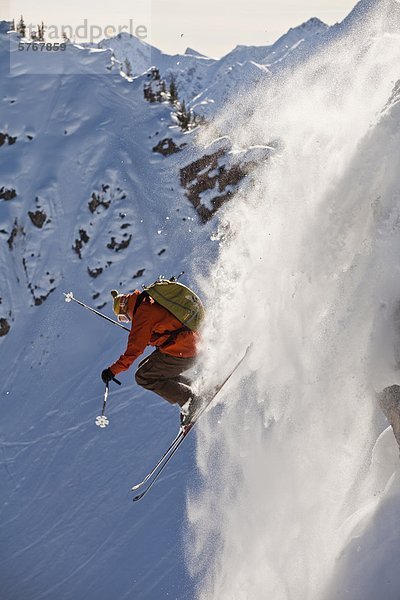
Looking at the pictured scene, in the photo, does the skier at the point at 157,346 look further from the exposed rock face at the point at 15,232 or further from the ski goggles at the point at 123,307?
the exposed rock face at the point at 15,232

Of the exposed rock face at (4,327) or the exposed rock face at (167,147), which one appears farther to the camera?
the exposed rock face at (167,147)

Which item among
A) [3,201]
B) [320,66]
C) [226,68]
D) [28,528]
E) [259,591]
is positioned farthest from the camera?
[226,68]

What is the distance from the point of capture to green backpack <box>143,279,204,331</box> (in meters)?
8.27

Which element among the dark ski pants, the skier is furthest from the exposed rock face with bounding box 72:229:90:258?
the dark ski pants

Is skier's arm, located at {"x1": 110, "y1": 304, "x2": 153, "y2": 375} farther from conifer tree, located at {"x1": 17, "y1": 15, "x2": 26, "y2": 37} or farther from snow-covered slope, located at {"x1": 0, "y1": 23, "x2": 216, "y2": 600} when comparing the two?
conifer tree, located at {"x1": 17, "y1": 15, "x2": 26, "y2": 37}

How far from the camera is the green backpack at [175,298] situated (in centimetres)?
827

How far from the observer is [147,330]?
8.27 meters

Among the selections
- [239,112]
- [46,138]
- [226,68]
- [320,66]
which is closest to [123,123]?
[46,138]

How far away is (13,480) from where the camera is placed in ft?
51.3

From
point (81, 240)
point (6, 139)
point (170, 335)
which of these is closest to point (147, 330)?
point (170, 335)

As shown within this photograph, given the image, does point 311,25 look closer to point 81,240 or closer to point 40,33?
point 40,33

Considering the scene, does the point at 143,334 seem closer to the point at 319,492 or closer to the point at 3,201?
the point at 319,492

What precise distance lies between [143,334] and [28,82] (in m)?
14.6

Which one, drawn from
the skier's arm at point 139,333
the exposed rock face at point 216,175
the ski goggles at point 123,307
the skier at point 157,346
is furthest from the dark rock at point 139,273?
the skier's arm at point 139,333
